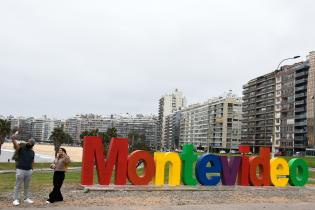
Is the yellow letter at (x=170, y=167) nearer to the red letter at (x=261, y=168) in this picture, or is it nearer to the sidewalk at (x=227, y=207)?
the red letter at (x=261, y=168)

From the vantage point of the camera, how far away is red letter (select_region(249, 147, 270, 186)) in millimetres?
21500

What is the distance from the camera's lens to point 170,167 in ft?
64.2

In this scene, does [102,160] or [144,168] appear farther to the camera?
[144,168]

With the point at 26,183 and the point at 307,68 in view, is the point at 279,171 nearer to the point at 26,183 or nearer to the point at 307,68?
the point at 26,183

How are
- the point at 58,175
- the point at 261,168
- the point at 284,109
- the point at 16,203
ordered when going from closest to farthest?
the point at 16,203 → the point at 58,175 → the point at 261,168 → the point at 284,109

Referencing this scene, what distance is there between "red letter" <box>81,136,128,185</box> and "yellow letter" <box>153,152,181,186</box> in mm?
1602

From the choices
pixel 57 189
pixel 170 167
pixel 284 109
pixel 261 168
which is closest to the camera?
pixel 57 189

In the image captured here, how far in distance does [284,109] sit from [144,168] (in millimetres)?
117410

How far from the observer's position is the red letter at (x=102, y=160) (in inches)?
692

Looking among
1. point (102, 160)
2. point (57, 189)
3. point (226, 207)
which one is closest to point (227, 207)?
point (226, 207)

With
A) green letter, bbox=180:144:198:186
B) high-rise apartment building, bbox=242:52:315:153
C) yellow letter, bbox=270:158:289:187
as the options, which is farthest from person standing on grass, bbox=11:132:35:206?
high-rise apartment building, bbox=242:52:315:153

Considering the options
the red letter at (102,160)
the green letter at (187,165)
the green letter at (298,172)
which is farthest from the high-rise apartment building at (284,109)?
the red letter at (102,160)

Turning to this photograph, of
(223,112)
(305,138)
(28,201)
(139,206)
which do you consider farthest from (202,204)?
(223,112)

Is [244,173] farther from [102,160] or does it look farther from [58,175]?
[58,175]
